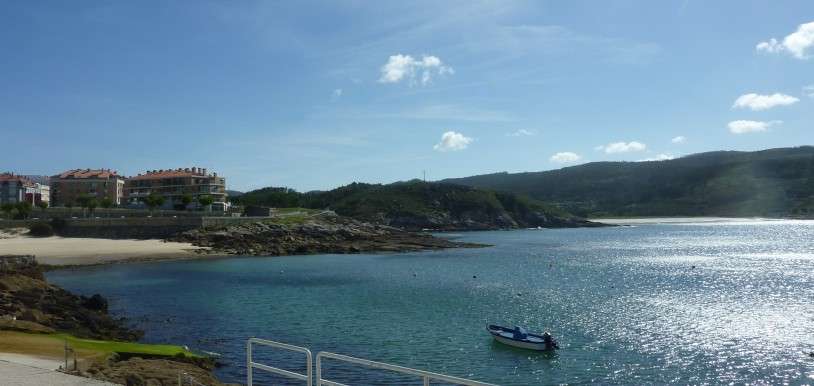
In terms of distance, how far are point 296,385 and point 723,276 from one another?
182 feet

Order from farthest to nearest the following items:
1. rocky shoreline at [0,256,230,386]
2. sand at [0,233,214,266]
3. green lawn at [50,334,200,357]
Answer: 1. sand at [0,233,214,266]
2. green lawn at [50,334,200,357]
3. rocky shoreline at [0,256,230,386]

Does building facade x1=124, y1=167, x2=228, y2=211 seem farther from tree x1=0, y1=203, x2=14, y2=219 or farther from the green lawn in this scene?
the green lawn

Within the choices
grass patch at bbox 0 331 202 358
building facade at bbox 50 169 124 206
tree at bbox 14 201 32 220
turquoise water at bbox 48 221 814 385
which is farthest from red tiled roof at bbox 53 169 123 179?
grass patch at bbox 0 331 202 358

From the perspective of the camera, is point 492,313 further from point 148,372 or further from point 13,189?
point 13,189

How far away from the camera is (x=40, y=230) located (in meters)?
91.3

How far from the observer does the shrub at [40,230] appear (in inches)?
3583

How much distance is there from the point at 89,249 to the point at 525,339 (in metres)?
69.0

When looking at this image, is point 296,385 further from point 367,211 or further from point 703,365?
point 367,211

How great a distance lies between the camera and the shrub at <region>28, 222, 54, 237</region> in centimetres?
9100

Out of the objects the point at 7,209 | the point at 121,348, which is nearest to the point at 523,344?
the point at 121,348

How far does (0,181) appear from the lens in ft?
497

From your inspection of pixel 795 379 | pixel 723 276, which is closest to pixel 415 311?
pixel 795 379

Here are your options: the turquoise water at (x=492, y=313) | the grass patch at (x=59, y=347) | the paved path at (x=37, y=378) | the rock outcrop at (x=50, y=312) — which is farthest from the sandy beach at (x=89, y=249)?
the paved path at (x=37, y=378)

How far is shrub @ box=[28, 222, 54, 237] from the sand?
1.43m
